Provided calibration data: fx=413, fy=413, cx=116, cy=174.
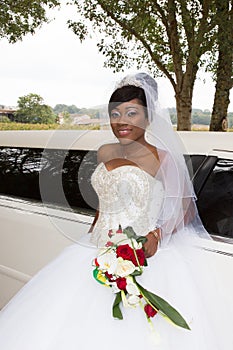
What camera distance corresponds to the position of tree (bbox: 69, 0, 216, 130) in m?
6.93

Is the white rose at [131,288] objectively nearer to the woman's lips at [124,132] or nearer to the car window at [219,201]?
the car window at [219,201]

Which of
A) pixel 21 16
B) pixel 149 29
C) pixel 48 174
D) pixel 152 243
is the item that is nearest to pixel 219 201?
pixel 152 243

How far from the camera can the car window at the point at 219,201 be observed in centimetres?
207

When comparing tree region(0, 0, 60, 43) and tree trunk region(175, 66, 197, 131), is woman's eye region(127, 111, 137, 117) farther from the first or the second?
tree region(0, 0, 60, 43)

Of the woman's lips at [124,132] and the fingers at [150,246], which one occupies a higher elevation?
the woman's lips at [124,132]

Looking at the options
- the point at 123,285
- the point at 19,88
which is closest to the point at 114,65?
the point at 19,88

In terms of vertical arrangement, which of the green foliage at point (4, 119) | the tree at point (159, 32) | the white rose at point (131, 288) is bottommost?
the white rose at point (131, 288)

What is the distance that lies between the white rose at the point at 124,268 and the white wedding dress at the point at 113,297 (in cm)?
26

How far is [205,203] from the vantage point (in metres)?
2.14

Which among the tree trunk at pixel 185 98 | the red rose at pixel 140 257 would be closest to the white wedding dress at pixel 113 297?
the red rose at pixel 140 257

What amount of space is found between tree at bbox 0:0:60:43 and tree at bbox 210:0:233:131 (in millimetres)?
3286

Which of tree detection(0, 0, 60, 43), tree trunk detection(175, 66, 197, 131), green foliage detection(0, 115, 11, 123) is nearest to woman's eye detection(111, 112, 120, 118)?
tree trunk detection(175, 66, 197, 131)

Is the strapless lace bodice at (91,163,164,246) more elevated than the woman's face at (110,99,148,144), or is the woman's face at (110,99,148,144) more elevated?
the woman's face at (110,99,148,144)

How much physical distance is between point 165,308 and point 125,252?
0.95ft
